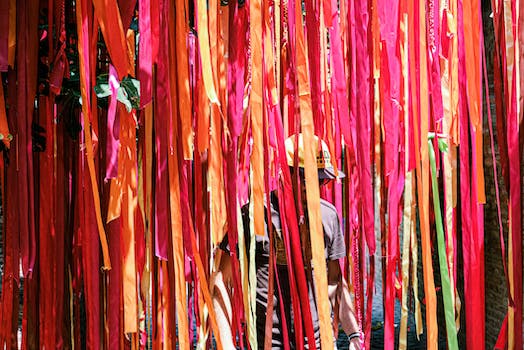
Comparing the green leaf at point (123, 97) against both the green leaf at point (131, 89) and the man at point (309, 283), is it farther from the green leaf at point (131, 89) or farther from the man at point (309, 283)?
the man at point (309, 283)

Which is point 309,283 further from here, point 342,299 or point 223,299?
point 223,299

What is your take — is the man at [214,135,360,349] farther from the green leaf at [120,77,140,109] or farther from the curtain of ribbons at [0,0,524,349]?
the green leaf at [120,77,140,109]

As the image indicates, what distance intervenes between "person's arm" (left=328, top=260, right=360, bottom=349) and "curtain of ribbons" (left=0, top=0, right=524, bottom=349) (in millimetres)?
568

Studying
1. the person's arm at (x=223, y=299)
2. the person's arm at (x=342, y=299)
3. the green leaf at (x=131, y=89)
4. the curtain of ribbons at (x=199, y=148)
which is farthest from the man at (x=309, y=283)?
the green leaf at (x=131, y=89)

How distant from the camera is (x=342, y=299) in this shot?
1829mm

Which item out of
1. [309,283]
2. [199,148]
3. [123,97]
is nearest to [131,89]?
[123,97]

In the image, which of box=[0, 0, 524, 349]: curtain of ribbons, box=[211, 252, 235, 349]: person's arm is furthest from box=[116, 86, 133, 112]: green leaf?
box=[211, 252, 235, 349]: person's arm

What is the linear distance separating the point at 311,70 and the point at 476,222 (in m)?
0.40

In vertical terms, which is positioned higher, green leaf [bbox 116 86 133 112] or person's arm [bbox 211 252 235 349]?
green leaf [bbox 116 86 133 112]

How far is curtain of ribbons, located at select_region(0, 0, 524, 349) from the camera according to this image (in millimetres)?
991

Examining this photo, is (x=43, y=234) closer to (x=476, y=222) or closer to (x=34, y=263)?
(x=34, y=263)

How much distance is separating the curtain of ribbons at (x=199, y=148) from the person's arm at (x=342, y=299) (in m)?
0.57

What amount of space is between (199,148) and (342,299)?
92 centimetres

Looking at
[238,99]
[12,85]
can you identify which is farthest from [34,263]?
[238,99]
